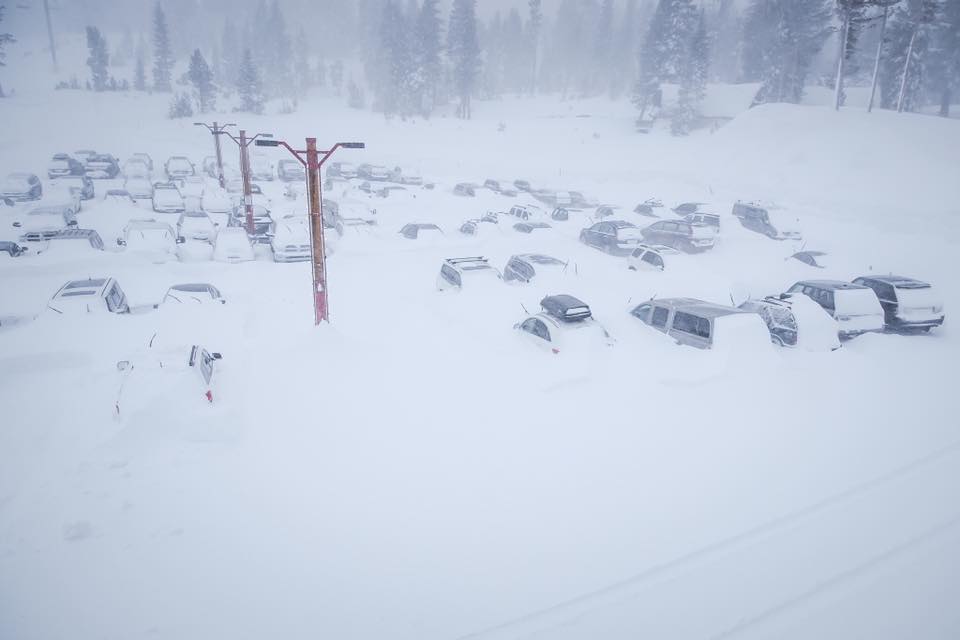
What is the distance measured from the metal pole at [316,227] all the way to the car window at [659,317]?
332 inches

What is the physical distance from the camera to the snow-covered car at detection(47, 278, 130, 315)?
1111cm

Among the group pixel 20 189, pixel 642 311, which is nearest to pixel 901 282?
pixel 642 311

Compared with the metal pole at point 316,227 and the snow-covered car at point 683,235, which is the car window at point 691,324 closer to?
the metal pole at point 316,227

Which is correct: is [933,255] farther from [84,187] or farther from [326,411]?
[84,187]

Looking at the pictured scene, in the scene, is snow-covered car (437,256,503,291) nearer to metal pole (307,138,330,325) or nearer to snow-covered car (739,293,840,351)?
metal pole (307,138,330,325)

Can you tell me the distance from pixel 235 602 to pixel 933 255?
29.3 m

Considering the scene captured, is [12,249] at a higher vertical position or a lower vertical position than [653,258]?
higher

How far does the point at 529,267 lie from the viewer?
17203mm

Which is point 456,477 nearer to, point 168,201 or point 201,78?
point 168,201

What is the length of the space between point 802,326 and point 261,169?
41.8 metres

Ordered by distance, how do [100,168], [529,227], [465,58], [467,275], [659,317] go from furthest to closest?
[465,58] → [100,168] → [529,227] → [467,275] → [659,317]

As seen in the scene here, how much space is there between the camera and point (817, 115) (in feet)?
124

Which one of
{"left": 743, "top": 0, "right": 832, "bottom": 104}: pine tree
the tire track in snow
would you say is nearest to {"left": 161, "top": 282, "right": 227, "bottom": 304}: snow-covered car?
the tire track in snow

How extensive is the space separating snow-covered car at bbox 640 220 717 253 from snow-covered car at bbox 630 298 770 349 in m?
11.7
